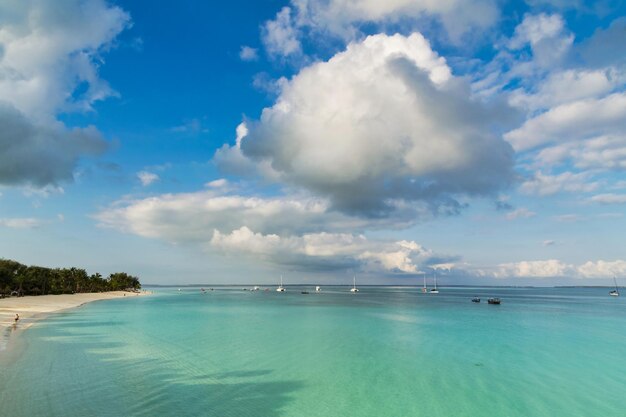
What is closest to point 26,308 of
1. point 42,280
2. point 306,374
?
point 42,280

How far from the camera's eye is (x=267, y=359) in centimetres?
3281

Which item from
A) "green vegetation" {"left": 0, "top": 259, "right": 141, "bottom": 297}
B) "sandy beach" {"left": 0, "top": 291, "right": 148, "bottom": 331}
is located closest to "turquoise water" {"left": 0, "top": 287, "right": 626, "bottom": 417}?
"sandy beach" {"left": 0, "top": 291, "right": 148, "bottom": 331}

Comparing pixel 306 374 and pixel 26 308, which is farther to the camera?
pixel 26 308

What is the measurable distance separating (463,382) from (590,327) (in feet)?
170

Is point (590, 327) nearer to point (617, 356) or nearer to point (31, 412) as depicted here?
point (617, 356)

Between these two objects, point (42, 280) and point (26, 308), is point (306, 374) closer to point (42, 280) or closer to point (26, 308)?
point (26, 308)

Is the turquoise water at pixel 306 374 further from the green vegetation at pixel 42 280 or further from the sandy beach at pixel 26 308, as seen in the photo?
the green vegetation at pixel 42 280

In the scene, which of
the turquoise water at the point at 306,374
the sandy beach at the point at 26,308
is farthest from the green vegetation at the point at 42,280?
the turquoise water at the point at 306,374

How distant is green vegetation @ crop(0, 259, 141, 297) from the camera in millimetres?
110062

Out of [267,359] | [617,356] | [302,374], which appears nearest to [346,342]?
[267,359]

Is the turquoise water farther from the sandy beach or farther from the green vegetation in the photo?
the green vegetation

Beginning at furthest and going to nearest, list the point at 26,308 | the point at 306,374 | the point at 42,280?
the point at 42,280 → the point at 26,308 → the point at 306,374

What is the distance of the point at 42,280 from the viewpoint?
13062cm

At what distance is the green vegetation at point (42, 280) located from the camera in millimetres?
110062
